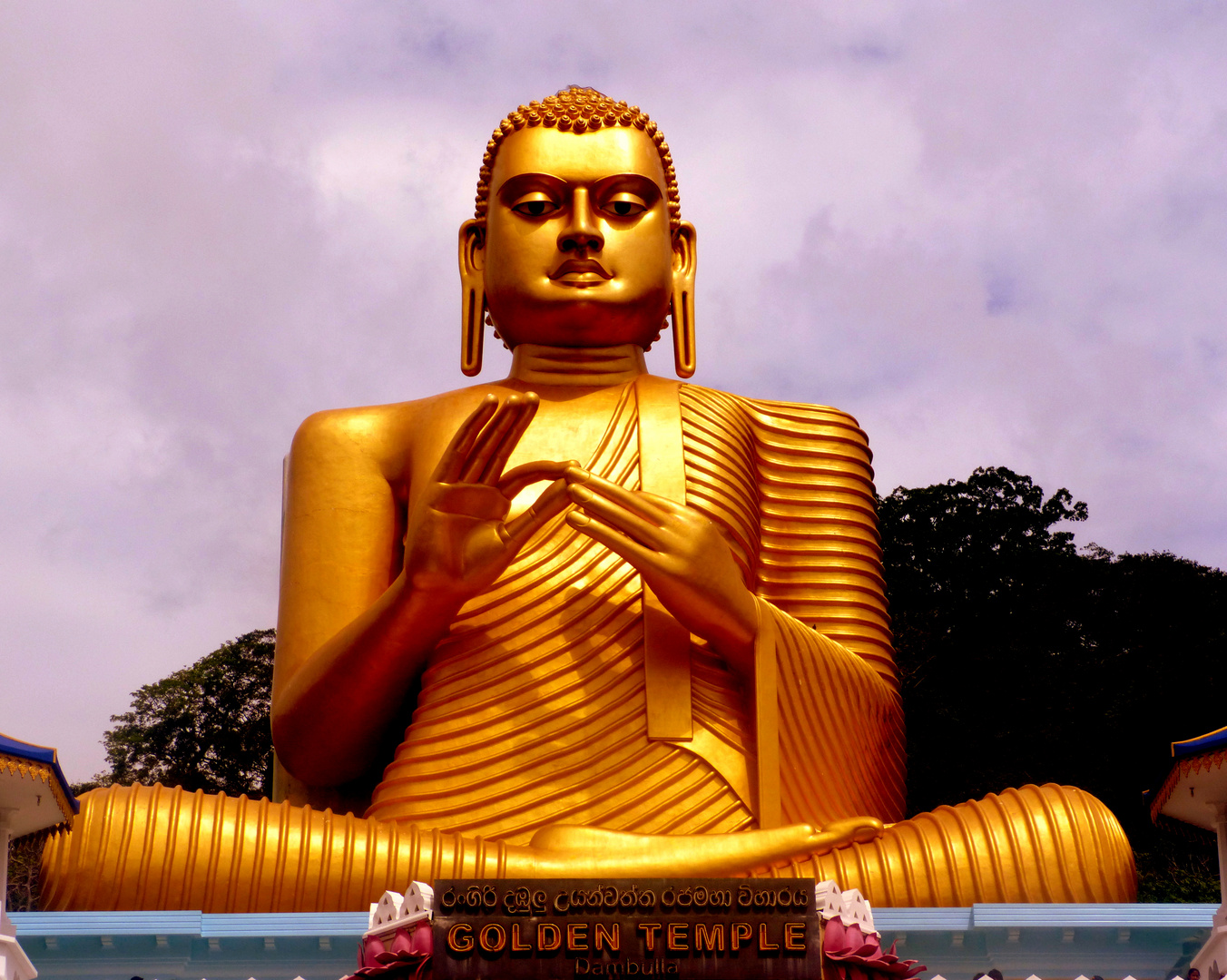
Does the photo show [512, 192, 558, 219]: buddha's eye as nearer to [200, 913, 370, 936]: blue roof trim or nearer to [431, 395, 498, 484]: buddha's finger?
[431, 395, 498, 484]: buddha's finger

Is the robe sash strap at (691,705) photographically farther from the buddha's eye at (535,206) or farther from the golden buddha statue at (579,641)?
the buddha's eye at (535,206)

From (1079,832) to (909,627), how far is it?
28.4 ft

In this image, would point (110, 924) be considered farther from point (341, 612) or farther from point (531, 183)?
point (531, 183)

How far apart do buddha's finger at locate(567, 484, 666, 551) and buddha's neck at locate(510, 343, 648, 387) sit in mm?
1648

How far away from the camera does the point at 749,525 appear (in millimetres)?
8617

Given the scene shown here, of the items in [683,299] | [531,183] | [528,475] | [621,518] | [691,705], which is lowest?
[691,705]

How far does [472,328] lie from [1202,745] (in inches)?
171

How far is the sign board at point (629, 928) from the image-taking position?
228 inches

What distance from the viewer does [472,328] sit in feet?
30.2

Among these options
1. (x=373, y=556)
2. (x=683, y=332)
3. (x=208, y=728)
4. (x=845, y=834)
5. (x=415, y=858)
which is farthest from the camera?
(x=208, y=728)

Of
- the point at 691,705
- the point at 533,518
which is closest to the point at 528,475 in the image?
the point at 533,518

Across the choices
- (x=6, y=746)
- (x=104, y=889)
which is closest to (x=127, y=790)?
(x=104, y=889)

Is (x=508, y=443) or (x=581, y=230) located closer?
(x=508, y=443)

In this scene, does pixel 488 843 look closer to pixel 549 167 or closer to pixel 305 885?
pixel 305 885
